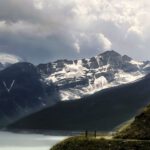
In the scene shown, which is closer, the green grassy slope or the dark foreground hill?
the green grassy slope

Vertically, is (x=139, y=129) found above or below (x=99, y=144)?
above

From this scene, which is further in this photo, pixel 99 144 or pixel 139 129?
pixel 139 129

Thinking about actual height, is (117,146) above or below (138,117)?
below

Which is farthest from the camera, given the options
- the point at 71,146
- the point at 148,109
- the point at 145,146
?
the point at 148,109

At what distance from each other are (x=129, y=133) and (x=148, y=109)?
15.9 feet

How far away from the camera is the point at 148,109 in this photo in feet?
197

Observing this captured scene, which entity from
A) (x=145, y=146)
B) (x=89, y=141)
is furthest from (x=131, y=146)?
(x=89, y=141)

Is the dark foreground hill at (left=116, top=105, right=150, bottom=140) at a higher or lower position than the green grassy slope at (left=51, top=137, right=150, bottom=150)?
higher

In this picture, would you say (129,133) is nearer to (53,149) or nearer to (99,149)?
(99,149)

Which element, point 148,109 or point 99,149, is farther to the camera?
point 148,109

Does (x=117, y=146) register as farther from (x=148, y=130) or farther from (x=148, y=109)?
(x=148, y=109)

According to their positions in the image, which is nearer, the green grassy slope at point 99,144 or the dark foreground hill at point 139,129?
the green grassy slope at point 99,144

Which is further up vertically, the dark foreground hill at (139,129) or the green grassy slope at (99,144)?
the dark foreground hill at (139,129)

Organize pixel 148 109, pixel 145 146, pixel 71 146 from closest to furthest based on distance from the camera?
1. pixel 145 146
2. pixel 71 146
3. pixel 148 109
